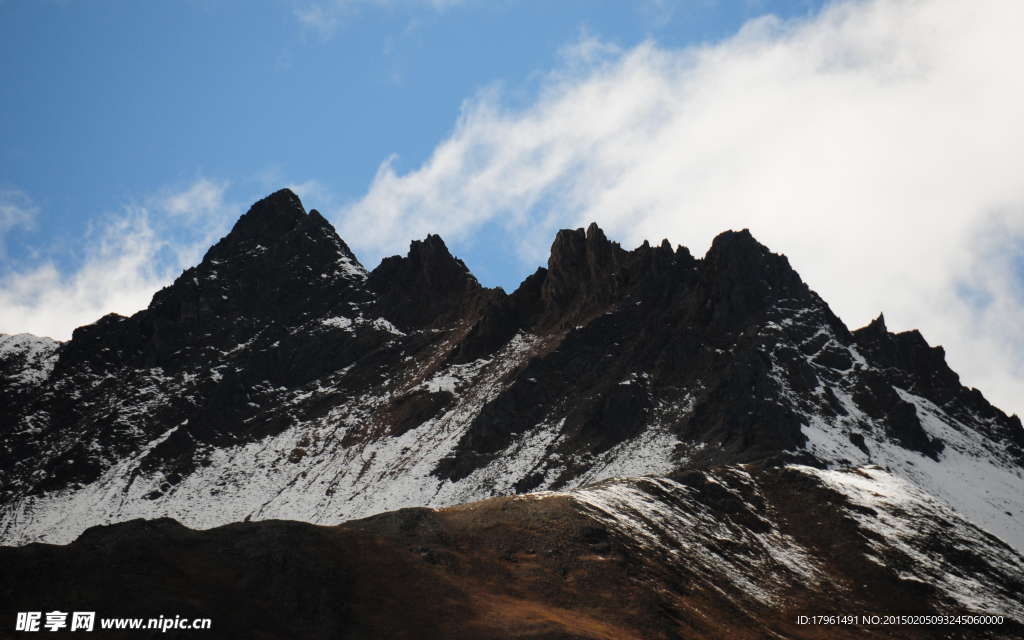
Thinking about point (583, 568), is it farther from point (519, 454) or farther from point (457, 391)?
point (457, 391)

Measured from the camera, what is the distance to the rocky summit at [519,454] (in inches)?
2328

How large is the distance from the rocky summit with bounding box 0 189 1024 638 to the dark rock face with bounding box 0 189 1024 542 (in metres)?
0.52

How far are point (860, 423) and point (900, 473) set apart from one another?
39.5ft

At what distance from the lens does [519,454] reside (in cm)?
13300

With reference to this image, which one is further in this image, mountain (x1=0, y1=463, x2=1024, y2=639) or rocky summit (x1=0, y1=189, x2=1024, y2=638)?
rocky summit (x1=0, y1=189, x2=1024, y2=638)

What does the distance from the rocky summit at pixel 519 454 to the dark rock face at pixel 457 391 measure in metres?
0.52

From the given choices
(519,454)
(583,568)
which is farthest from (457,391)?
(583,568)

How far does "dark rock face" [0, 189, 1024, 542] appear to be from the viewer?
422ft

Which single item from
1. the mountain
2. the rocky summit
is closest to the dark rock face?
the rocky summit

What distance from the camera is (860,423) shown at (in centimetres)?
12888

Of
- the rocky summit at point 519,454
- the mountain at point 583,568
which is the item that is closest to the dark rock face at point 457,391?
the rocky summit at point 519,454

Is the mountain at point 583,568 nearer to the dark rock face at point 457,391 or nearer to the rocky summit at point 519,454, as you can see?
the rocky summit at point 519,454

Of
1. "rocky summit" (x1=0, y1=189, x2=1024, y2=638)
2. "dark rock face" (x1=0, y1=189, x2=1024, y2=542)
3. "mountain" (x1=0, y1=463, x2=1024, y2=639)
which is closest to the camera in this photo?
"mountain" (x1=0, y1=463, x2=1024, y2=639)

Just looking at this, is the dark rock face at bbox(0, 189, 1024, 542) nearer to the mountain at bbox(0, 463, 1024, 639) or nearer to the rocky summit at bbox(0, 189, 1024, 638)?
the rocky summit at bbox(0, 189, 1024, 638)
